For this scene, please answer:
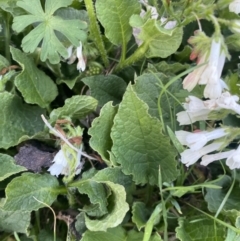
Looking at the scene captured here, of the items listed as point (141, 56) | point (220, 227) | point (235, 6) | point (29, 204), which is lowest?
point (220, 227)

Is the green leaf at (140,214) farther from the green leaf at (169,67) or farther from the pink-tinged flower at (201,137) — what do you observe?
the green leaf at (169,67)

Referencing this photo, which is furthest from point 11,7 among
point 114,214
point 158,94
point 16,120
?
point 114,214

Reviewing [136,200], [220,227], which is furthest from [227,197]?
[136,200]

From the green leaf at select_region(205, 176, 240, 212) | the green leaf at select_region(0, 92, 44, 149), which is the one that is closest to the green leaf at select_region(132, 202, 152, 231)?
the green leaf at select_region(205, 176, 240, 212)

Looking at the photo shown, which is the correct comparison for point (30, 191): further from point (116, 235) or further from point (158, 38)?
point (158, 38)

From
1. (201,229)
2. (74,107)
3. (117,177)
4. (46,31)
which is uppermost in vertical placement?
(46,31)

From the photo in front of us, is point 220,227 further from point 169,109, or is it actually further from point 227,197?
point 169,109

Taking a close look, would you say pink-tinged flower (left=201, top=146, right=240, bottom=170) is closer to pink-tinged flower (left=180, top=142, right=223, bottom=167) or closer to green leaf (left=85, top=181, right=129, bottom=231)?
pink-tinged flower (left=180, top=142, right=223, bottom=167)
